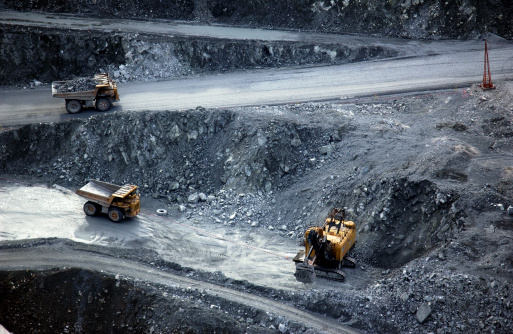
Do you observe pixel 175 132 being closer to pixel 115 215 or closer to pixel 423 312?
pixel 115 215

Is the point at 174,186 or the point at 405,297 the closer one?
the point at 405,297

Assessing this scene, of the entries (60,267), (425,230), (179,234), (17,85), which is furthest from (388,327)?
(17,85)

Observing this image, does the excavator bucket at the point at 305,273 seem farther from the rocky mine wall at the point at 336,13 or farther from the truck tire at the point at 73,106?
the rocky mine wall at the point at 336,13

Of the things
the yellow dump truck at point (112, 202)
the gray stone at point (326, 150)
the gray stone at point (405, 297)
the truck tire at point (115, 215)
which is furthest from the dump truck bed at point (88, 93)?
the gray stone at point (405, 297)

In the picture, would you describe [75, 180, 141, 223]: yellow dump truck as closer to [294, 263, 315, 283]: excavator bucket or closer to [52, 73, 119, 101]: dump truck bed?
[52, 73, 119, 101]: dump truck bed

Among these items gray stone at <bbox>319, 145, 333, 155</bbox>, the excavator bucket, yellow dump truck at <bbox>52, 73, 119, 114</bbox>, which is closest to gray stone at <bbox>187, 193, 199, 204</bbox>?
gray stone at <bbox>319, 145, 333, 155</bbox>

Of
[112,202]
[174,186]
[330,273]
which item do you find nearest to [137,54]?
[174,186]

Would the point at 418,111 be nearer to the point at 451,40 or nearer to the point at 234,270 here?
the point at 451,40
